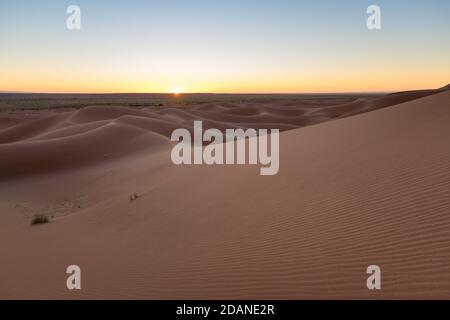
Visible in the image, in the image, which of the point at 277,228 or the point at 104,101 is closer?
the point at 277,228

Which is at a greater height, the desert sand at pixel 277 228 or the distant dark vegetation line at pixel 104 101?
the distant dark vegetation line at pixel 104 101

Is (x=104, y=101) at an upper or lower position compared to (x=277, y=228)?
upper

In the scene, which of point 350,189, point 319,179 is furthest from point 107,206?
point 350,189

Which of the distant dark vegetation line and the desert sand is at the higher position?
the distant dark vegetation line

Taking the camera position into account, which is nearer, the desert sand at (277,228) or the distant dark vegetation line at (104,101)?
the desert sand at (277,228)

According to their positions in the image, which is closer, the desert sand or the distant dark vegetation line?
the desert sand
